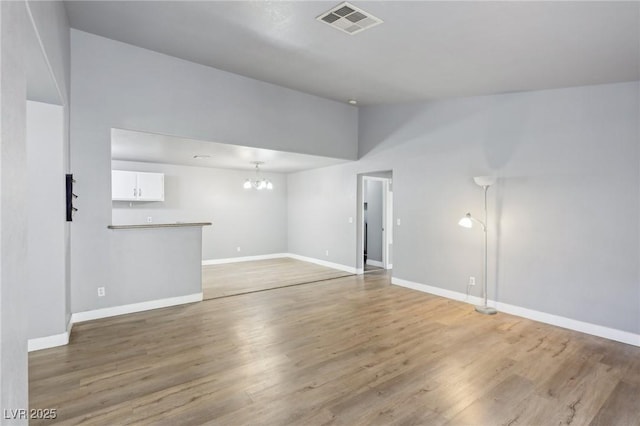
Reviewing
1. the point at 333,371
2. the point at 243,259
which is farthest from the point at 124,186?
the point at 333,371

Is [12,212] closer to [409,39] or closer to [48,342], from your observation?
[48,342]

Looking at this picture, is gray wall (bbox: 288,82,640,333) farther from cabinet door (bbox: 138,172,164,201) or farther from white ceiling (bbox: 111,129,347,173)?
cabinet door (bbox: 138,172,164,201)

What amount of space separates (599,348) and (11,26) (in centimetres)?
512

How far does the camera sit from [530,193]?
168 inches

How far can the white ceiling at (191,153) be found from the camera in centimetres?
458

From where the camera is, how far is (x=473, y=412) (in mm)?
2281

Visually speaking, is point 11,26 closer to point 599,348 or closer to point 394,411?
point 394,411

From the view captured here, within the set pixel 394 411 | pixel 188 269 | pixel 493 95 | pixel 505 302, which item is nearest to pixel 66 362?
pixel 188 269

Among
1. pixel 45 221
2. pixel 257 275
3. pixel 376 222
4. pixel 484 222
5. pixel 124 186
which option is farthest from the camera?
pixel 376 222

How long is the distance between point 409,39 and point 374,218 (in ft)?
16.9

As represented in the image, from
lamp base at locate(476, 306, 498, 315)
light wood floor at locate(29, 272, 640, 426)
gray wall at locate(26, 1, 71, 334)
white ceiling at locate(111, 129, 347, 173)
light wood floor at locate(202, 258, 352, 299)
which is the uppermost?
gray wall at locate(26, 1, 71, 334)

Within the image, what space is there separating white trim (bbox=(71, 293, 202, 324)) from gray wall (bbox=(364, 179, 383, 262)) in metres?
4.42

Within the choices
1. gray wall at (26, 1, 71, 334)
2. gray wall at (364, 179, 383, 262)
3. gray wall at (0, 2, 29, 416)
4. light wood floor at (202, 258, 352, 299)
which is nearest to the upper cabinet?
light wood floor at (202, 258, 352, 299)

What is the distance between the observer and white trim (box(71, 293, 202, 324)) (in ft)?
12.7
